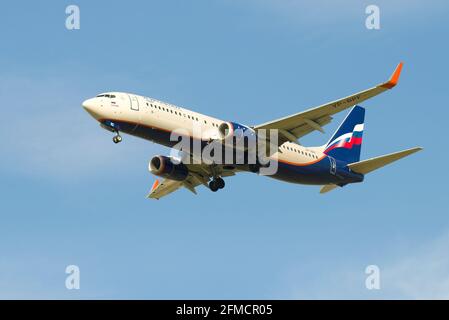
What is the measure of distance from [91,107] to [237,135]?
9.58 metres

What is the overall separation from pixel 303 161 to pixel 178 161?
8861 millimetres

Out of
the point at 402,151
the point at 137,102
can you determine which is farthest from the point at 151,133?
the point at 402,151

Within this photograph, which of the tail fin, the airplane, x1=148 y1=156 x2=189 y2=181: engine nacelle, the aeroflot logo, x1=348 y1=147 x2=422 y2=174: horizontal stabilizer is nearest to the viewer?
the airplane

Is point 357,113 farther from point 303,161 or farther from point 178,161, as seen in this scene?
point 178,161

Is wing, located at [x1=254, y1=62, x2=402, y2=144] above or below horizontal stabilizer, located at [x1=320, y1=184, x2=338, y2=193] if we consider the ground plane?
above

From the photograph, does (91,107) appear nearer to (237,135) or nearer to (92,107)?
(92,107)

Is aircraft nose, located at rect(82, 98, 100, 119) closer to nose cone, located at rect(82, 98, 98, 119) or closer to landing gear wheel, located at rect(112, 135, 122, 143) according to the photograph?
nose cone, located at rect(82, 98, 98, 119)

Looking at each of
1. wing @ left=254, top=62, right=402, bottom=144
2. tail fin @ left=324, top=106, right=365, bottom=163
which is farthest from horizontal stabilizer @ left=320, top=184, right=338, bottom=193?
wing @ left=254, top=62, right=402, bottom=144

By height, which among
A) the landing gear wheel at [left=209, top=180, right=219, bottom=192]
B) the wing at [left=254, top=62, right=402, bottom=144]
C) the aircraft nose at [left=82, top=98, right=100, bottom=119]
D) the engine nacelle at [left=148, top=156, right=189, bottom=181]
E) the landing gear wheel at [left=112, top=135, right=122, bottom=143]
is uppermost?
the aircraft nose at [left=82, top=98, right=100, bottom=119]

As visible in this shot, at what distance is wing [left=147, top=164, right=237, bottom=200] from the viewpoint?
222ft

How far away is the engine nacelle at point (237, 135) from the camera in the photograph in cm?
6209

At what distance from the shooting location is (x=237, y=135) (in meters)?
62.2

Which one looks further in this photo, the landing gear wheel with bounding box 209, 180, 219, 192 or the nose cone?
the landing gear wheel with bounding box 209, 180, 219, 192

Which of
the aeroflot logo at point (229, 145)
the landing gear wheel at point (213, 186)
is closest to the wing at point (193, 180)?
the landing gear wheel at point (213, 186)
